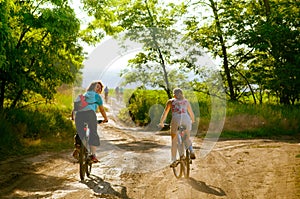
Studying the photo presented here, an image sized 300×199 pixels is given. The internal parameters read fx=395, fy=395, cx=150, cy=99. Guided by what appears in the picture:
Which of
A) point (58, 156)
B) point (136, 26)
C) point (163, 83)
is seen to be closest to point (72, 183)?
point (58, 156)

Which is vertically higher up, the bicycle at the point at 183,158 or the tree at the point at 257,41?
the tree at the point at 257,41

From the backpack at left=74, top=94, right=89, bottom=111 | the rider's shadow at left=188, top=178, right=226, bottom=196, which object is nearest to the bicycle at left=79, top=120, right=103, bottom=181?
the backpack at left=74, top=94, right=89, bottom=111

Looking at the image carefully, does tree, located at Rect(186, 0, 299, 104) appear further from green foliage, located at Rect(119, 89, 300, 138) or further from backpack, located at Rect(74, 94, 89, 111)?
backpack, located at Rect(74, 94, 89, 111)

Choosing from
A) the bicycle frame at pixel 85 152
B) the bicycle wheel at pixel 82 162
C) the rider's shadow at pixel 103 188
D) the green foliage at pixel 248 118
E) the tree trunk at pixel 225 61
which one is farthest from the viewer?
the tree trunk at pixel 225 61

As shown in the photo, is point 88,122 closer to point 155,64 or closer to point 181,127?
point 181,127

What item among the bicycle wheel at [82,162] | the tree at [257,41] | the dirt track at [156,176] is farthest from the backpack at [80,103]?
the tree at [257,41]

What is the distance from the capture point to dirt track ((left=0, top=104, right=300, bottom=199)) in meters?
6.68

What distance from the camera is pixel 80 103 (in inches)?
317

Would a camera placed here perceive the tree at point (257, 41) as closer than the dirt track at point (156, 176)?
No

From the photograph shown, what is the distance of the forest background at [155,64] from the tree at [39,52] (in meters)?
0.04

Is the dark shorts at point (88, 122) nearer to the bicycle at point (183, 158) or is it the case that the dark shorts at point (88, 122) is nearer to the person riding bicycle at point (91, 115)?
the person riding bicycle at point (91, 115)

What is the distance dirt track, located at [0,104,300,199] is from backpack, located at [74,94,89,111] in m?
1.43

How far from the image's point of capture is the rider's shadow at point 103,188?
6.60m

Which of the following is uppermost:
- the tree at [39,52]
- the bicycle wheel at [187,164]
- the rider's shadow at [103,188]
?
the tree at [39,52]
